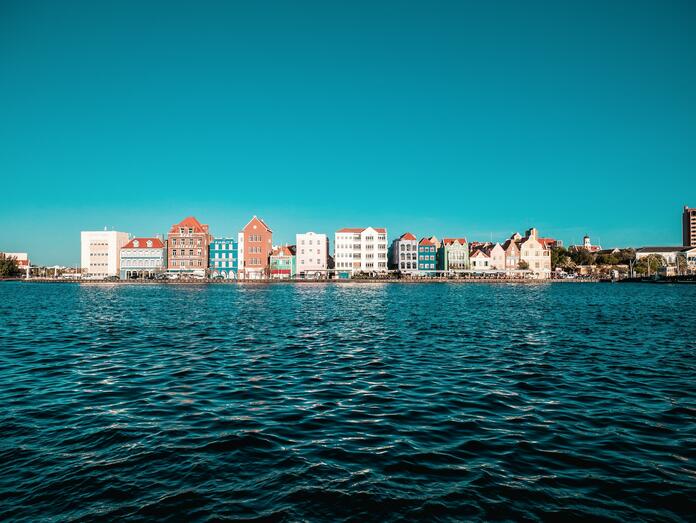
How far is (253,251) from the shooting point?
13388 cm

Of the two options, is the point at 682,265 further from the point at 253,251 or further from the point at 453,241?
the point at 253,251

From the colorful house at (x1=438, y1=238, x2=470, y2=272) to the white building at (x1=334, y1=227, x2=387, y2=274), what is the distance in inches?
820

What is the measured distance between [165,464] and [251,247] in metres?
129

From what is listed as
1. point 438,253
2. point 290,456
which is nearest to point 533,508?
point 290,456

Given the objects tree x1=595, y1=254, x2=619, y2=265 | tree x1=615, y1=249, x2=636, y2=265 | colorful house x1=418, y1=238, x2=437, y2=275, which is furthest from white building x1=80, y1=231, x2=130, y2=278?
tree x1=615, y1=249, x2=636, y2=265

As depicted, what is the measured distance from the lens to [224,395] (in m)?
12.4

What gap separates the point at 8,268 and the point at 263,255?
348ft

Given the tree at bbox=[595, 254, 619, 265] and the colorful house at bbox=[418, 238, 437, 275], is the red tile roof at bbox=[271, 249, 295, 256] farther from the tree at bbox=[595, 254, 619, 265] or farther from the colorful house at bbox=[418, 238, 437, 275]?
the tree at bbox=[595, 254, 619, 265]

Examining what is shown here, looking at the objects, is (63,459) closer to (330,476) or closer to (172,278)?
(330,476)

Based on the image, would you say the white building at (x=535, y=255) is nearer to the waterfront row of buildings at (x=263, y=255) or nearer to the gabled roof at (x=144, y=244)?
the waterfront row of buildings at (x=263, y=255)

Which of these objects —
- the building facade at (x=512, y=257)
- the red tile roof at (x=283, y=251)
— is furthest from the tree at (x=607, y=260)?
the red tile roof at (x=283, y=251)

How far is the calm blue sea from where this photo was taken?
251 inches

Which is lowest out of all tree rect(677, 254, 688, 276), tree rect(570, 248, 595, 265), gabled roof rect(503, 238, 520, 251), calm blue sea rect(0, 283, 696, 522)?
calm blue sea rect(0, 283, 696, 522)

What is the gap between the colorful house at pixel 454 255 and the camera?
5753 inches
